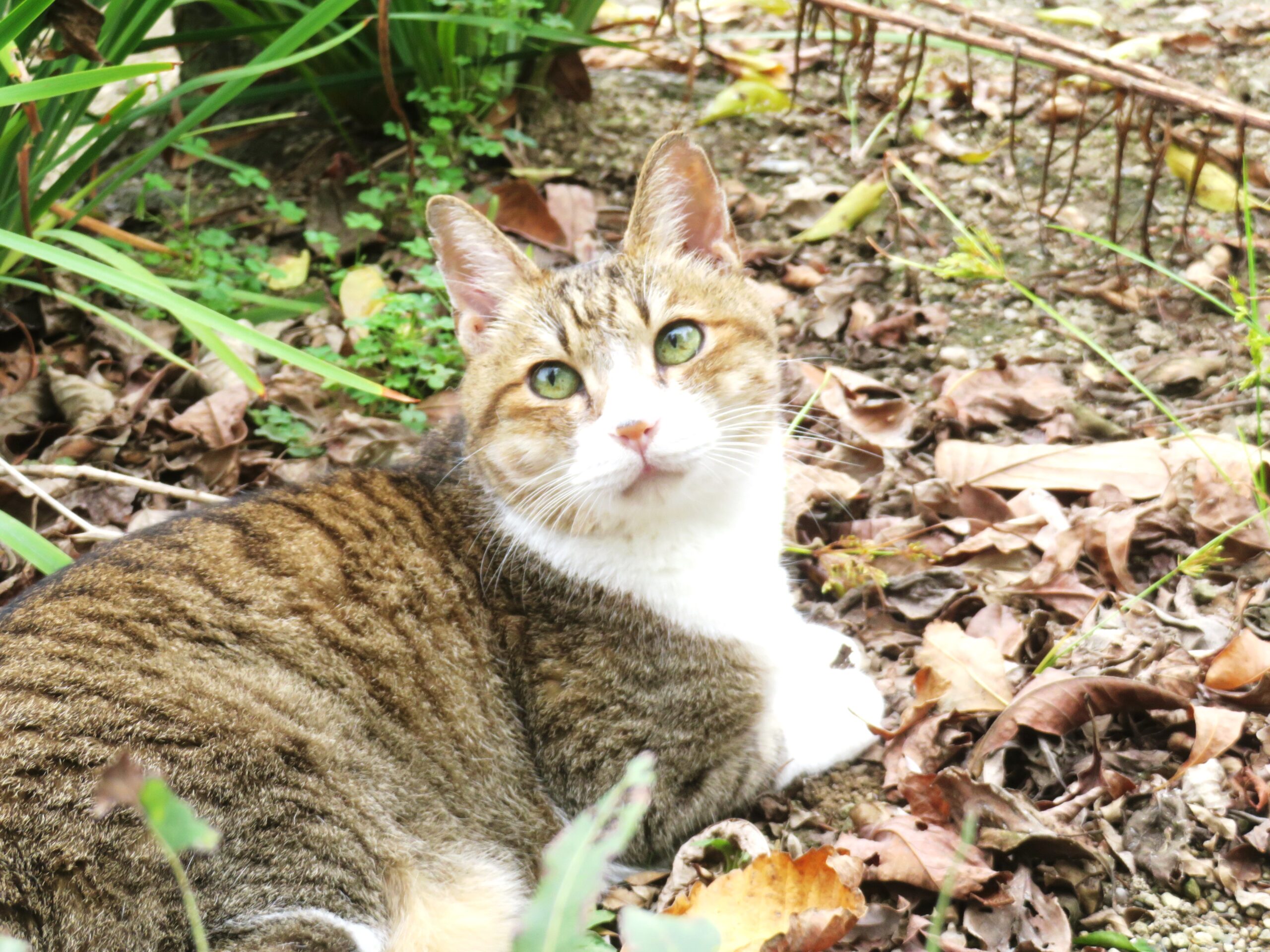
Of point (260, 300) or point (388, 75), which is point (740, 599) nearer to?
point (260, 300)

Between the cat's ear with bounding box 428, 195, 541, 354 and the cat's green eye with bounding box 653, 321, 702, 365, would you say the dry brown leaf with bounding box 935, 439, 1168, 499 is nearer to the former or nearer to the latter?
the cat's green eye with bounding box 653, 321, 702, 365

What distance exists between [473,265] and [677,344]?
67 centimetres

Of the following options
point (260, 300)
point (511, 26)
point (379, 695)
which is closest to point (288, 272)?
point (260, 300)

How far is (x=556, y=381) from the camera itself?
2994mm

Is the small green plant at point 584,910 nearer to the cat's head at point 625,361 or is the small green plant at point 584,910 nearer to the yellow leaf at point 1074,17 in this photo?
the cat's head at point 625,361

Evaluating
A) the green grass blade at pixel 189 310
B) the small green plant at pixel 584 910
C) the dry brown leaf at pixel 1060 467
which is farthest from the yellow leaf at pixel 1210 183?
the small green plant at pixel 584 910

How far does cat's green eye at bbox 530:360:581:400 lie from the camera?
2982 millimetres

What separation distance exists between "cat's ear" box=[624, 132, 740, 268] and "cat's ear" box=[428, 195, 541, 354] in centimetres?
34

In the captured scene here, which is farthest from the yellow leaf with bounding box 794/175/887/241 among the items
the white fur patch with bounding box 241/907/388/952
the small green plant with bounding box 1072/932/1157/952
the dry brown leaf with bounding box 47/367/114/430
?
the white fur patch with bounding box 241/907/388/952

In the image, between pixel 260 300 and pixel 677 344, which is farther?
pixel 260 300

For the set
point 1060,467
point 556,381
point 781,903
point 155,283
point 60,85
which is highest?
point 60,85

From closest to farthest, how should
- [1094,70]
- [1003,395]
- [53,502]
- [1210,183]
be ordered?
[53,502], [1094,70], [1003,395], [1210,183]

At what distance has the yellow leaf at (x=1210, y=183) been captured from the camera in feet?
14.2

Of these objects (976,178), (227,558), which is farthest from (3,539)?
(976,178)
